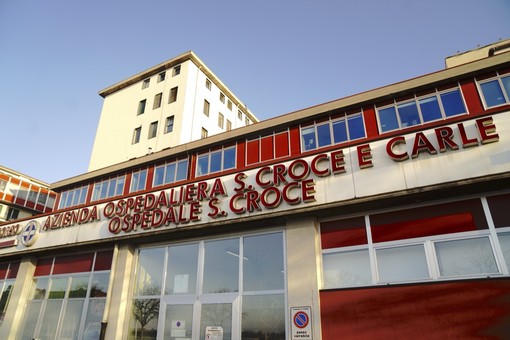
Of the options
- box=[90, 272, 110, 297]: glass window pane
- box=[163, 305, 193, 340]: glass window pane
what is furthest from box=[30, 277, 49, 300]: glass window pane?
box=[163, 305, 193, 340]: glass window pane

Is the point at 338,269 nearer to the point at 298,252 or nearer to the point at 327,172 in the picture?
the point at 298,252

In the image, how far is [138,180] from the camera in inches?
656

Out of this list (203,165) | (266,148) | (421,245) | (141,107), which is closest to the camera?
(421,245)

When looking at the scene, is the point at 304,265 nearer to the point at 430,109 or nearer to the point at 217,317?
the point at 217,317

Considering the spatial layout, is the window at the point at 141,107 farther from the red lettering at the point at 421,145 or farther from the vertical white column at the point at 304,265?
the red lettering at the point at 421,145

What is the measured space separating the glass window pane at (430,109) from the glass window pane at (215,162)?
785 centimetres

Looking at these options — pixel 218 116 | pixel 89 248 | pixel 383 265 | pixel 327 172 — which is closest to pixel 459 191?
pixel 383 265

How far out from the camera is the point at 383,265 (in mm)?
9469

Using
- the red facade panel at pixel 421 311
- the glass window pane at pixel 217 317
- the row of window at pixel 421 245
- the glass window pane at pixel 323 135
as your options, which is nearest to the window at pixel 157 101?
the glass window pane at pixel 323 135

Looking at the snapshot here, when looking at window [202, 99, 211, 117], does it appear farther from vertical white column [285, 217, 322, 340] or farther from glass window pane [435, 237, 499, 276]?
glass window pane [435, 237, 499, 276]

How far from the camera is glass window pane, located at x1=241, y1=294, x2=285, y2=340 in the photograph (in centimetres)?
1018

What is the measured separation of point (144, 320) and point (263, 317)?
500cm

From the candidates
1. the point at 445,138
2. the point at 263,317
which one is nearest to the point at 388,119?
the point at 445,138

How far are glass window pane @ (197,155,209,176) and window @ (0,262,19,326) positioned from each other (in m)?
11.4
